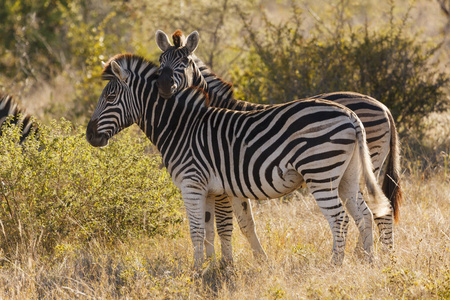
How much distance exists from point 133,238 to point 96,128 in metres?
1.35

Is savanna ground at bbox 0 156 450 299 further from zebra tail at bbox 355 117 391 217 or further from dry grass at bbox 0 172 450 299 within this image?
zebra tail at bbox 355 117 391 217

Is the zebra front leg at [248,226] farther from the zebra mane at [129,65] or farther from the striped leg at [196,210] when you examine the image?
the zebra mane at [129,65]

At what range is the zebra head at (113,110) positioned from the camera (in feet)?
17.7

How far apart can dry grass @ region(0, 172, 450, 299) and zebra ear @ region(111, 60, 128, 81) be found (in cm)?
176

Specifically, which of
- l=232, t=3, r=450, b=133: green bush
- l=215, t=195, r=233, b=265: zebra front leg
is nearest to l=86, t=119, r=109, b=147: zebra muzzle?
l=215, t=195, r=233, b=265: zebra front leg

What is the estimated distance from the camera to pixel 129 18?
55.6 feet

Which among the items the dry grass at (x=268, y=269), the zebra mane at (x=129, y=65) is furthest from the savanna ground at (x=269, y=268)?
the zebra mane at (x=129, y=65)

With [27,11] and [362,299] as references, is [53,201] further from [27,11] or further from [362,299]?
[27,11]

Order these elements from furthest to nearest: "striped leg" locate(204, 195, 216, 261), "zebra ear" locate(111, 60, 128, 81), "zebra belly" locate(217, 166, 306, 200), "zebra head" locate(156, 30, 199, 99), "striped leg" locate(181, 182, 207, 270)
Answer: "zebra head" locate(156, 30, 199, 99) → "striped leg" locate(204, 195, 216, 261) → "zebra ear" locate(111, 60, 128, 81) → "striped leg" locate(181, 182, 207, 270) → "zebra belly" locate(217, 166, 306, 200)

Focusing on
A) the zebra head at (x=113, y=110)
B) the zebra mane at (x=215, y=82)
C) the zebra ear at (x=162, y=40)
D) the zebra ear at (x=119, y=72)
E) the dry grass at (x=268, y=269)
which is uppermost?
the zebra ear at (x=162, y=40)

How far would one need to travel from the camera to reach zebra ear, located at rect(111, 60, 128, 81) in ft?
17.5

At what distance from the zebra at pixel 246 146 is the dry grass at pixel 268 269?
37 centimetres

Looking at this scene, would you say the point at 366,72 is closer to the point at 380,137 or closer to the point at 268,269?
the point at 380,137

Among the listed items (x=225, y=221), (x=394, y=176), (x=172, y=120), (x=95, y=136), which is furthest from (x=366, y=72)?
(x=95, y=136)
